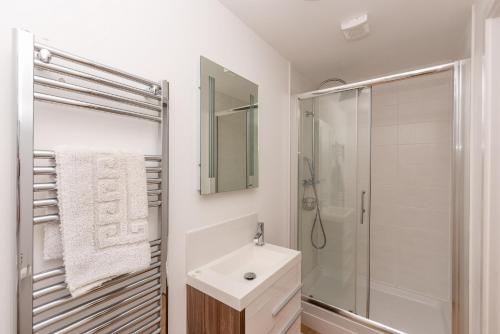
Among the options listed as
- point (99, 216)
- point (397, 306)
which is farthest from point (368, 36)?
point (397, 306)

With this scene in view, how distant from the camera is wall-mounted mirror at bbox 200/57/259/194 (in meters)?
1.28

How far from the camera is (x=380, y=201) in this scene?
2.46 m

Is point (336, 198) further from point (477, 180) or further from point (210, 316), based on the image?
point (210, 316)

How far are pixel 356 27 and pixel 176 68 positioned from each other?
119cm

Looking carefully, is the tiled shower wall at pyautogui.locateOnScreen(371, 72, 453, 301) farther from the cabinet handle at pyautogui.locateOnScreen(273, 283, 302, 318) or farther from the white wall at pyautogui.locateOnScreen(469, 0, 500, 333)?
the cabinet handle at pyautogui.locateOnScreen(273, 283, 302, 318)

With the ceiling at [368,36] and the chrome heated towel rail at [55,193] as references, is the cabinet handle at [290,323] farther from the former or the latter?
the ceiling at [368,36]

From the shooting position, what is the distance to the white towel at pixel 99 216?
72 centimetres

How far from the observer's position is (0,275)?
0.65 m

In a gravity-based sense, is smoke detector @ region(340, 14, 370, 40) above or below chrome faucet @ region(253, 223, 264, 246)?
above

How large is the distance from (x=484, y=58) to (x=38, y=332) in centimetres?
211

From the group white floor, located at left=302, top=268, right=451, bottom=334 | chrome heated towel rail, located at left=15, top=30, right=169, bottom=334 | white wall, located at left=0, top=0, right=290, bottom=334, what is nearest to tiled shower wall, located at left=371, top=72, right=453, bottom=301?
white floor, located at left=302, top=268, right=451, bottom=334

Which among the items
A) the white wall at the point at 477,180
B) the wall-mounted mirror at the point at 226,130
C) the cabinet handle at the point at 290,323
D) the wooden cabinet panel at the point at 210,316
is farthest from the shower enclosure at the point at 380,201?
the wooden cabinet panel at the point at 210,316

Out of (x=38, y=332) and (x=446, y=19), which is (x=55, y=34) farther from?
(x=446, y=19)

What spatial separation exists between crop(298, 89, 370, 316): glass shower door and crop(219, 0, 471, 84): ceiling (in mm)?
372
